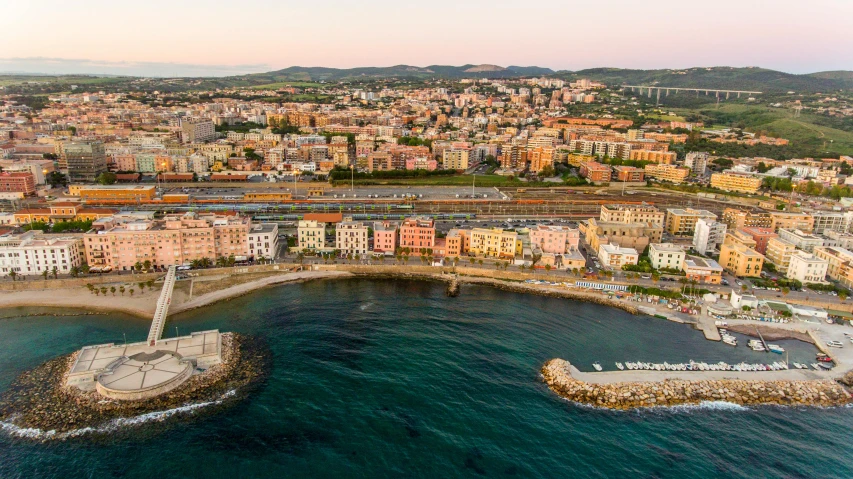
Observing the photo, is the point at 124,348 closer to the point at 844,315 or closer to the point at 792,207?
the point at 844,315

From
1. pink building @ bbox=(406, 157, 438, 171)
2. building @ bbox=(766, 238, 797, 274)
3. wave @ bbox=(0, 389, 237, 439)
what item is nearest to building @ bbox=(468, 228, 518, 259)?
building @ bbox=(766, 238, 797, 274)

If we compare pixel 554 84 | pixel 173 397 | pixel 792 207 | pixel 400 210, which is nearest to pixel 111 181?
pixel 400 210

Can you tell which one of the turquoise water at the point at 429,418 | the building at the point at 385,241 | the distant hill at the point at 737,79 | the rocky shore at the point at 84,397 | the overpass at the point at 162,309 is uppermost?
the distant hill at the point at 737,79

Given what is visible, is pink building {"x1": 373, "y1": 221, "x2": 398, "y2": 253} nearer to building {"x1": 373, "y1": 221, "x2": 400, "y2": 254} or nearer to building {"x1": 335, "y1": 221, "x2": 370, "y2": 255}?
building {"x1": 373, "y1": 221, "x2": 400, "y2": 254}

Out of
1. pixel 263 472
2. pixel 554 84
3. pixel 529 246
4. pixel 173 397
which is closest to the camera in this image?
pixel 263 472

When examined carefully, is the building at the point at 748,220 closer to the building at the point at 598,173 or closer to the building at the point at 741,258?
the building at the point at 741,258

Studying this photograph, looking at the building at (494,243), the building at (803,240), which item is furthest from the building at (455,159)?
the building at (803,240)
